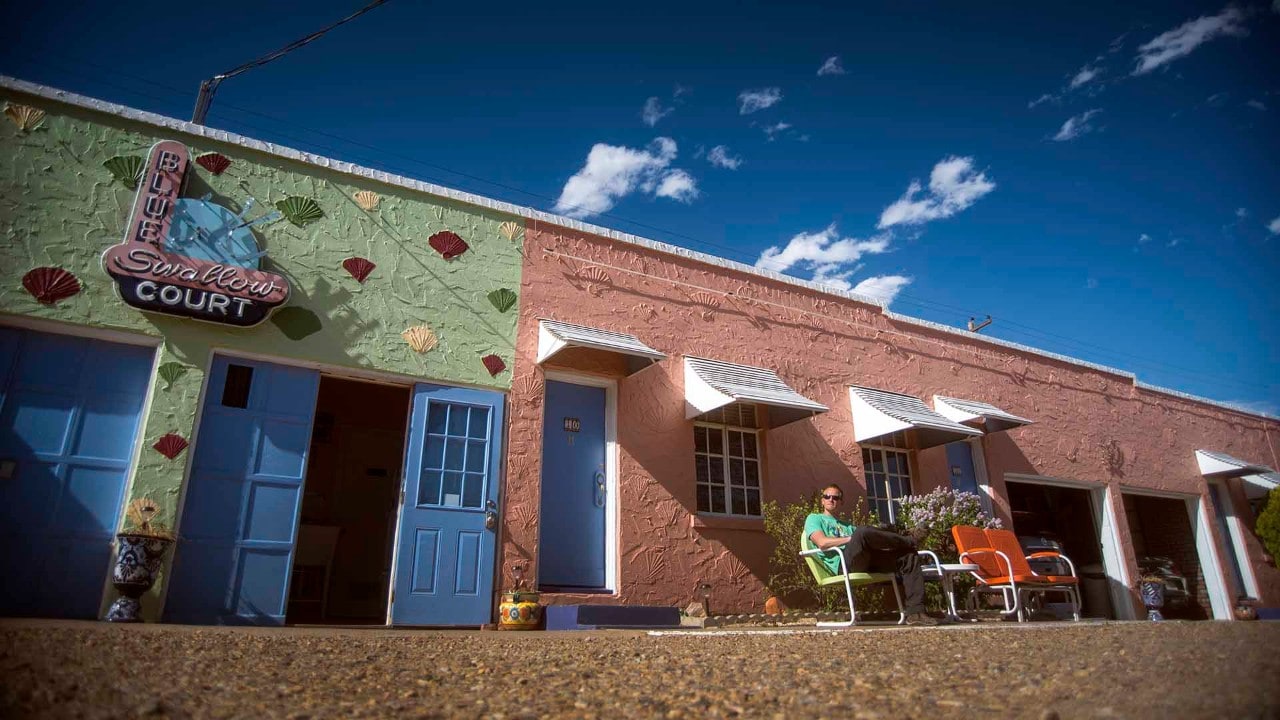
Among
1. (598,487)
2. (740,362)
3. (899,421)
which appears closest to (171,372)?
(598,487)

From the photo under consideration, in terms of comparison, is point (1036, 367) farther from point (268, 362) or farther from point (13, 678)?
point (13, 678)

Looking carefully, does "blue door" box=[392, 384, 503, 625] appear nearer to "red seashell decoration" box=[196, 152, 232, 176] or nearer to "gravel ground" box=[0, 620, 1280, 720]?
"gravel ground" box=[0, 620, 1280, 720]

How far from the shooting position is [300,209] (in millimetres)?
6160

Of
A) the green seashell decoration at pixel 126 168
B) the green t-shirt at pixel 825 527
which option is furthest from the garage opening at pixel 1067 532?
the green seashell decoration at pixel 126 168

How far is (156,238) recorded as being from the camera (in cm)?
546

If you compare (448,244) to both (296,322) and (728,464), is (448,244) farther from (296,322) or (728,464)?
(728,464)

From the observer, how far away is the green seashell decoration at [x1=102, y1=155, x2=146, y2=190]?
553 cm

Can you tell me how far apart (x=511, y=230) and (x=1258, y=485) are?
12591 mm

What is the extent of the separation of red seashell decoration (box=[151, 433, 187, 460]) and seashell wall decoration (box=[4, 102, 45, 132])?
8.36 ft

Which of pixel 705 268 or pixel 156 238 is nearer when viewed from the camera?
pixel 156 238

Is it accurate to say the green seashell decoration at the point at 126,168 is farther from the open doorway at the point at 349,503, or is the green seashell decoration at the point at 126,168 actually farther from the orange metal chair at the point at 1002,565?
the orange metal chair at the point at 1002,565

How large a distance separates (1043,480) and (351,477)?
9238 mm

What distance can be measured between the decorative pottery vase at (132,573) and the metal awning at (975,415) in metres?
7.96

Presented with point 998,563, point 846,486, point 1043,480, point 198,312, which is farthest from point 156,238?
point 1043,480
